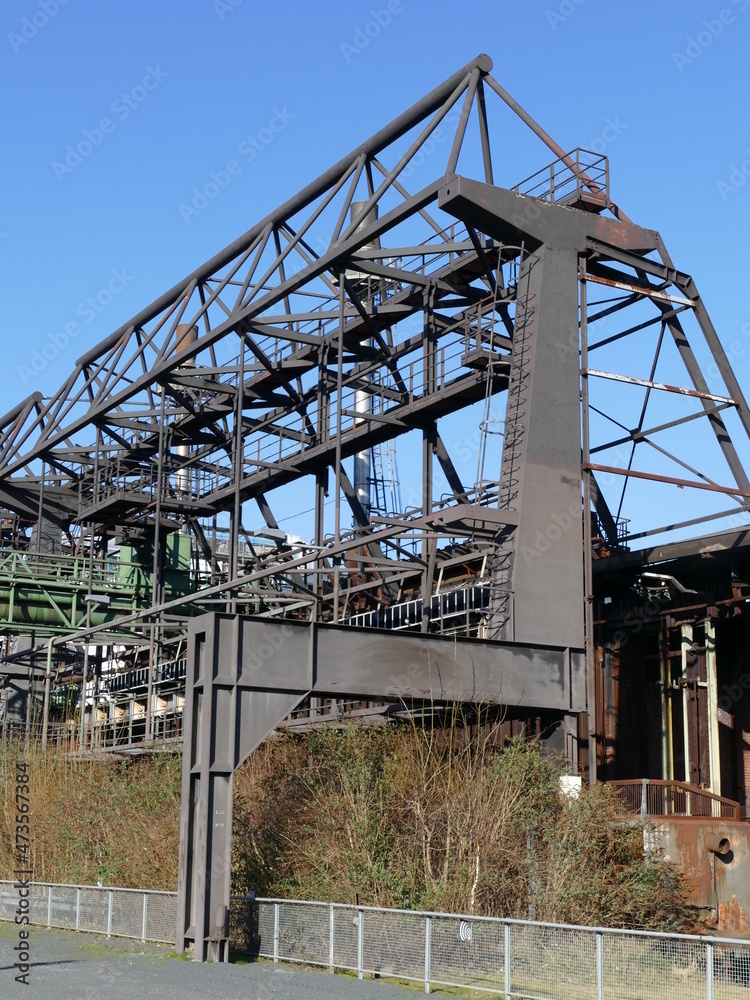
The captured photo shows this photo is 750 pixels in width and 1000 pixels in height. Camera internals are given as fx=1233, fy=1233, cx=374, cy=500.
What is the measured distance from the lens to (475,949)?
47.2 feet

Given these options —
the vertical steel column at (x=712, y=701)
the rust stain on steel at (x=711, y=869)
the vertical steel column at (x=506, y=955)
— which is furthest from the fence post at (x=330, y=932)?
the vertical steel column at (x=712, y=701)

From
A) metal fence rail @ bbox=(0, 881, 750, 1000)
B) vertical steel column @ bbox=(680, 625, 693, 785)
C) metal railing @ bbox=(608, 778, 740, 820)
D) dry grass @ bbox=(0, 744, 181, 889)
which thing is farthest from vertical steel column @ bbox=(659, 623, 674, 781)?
metal fence rail @ bbox=(0, 881, 750, 1000)

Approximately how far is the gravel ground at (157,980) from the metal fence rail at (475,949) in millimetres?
393

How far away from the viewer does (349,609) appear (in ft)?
114

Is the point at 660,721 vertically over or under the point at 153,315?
under

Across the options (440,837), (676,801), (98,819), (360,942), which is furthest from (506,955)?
(98,819)

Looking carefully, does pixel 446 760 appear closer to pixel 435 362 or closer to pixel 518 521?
pixel 518 521

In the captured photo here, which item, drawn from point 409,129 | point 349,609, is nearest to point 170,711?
point 349,609

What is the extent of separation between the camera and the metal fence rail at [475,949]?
12359 mm

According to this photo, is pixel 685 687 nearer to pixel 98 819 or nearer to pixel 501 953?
pixel 98 819

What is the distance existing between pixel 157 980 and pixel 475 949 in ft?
13.0

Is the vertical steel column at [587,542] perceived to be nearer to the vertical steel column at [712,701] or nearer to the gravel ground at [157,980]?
the vertical steel column at [712,701]

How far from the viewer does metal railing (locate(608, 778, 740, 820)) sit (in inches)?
879

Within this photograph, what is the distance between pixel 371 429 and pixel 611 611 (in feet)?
25.0
